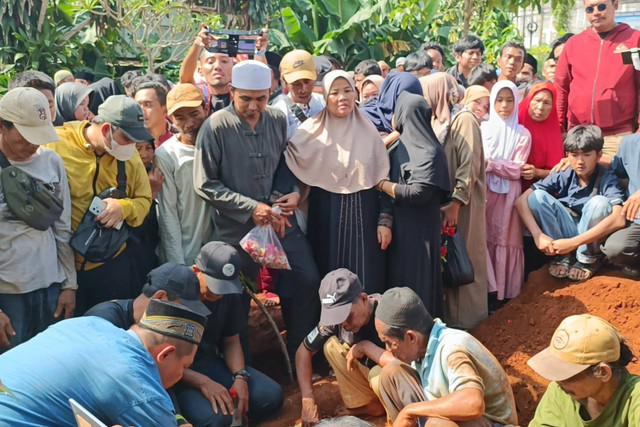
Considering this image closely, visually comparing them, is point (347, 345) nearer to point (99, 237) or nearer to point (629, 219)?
point (99, 237)

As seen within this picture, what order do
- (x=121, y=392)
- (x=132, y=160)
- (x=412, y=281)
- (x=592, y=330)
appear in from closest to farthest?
(x=121, y=392), (x=592, y=330), (x=132, y=160), (x=412, y=281)

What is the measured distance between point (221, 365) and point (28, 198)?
1662 millimetres

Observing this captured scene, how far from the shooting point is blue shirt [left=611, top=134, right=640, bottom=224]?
5.61 meters

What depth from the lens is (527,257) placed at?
6297 millimetres

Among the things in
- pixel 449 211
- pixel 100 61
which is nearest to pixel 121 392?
pixel 449 211

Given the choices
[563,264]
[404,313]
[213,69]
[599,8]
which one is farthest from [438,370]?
[599,8]

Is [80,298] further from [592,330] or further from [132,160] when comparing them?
[592,330]

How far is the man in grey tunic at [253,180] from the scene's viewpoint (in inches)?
192

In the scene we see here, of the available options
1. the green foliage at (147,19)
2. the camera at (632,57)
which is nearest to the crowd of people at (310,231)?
the camera at (632,57)

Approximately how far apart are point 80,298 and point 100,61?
390 inches

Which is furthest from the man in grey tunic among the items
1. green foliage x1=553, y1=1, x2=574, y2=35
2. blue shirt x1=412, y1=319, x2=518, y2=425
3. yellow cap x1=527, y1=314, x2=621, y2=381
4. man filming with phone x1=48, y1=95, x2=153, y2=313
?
green foliage x1=553, y1=1, x2=574, y2=35

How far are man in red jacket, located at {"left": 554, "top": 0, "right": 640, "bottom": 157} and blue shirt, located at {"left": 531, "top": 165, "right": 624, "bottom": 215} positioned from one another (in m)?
0.51

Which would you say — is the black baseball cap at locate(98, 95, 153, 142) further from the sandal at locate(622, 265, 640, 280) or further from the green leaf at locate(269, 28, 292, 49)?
the green leaf at locate(269, 28, 292, 49)

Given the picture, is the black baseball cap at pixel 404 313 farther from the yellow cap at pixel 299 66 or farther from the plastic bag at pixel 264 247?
the yellow cap at pixel 299 66
